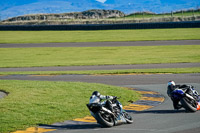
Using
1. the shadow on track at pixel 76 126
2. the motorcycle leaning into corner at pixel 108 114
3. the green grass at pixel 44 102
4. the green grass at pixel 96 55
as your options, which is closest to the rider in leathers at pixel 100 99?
the motorcycle leaning into corner at pixel 108 114

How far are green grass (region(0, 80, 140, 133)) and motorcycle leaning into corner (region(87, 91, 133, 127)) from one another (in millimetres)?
2290

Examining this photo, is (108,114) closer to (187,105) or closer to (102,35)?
(187,105)

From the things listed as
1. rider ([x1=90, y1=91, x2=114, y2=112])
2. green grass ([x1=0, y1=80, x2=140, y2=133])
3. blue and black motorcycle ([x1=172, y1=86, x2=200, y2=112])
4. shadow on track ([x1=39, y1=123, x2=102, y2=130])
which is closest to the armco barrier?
green grass ([x1=0, y1=80, x2=140, y2=133])

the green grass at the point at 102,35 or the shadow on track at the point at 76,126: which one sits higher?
the shadow on track at the point at 76,126

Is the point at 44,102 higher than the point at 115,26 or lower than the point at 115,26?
lower

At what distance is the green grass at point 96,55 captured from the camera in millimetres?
42469

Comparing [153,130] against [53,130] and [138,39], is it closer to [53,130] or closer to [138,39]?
[53,130]

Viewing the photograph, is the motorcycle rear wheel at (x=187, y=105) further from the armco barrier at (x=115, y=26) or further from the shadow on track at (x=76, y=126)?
the armco barrier at (x=115, y=26)

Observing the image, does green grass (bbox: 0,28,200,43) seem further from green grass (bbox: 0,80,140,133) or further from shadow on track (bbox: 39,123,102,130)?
shadow on track (bbox: 39,123,102,130)

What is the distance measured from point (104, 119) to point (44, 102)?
5.43 m

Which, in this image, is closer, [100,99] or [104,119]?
[100,99]

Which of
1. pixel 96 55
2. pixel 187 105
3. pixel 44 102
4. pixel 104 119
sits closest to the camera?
pixel 104 119

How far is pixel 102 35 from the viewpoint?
70.2 meters

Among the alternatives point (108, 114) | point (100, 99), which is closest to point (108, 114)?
point (108, 114)
